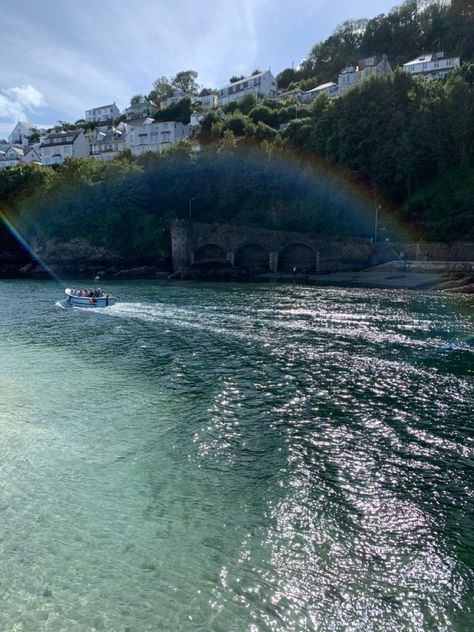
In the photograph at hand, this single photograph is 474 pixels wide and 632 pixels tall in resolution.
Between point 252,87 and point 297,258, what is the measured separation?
87.4 metres

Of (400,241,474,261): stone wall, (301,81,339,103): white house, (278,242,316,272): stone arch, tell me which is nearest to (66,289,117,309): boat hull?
(278,242,316,272): stone arch

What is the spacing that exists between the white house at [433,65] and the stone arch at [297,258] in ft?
206

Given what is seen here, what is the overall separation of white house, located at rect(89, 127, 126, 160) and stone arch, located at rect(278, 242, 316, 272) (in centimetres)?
7248

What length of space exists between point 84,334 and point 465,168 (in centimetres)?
6610

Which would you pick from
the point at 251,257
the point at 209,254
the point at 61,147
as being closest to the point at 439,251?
the point at 251,257

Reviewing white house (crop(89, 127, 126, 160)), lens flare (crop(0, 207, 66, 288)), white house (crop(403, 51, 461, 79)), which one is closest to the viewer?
lens flare (crop(0, 207, 66, 288))

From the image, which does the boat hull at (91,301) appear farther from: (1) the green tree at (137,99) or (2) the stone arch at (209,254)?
(1) the green tree at (137,99)

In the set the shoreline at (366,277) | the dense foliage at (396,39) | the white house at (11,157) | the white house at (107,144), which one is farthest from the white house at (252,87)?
the shoreline at (366,277)

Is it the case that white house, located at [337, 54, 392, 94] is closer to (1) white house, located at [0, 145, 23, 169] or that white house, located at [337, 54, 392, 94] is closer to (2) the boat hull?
(2) the boat hull

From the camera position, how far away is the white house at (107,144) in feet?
416

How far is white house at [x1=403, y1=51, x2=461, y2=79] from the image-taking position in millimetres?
107731

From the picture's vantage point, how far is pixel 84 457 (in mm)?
14961

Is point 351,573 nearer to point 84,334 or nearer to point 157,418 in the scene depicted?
point 157,418

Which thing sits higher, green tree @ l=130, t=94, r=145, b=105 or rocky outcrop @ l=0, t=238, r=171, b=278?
green tree @ l=130, t=94, r=145, b=105
